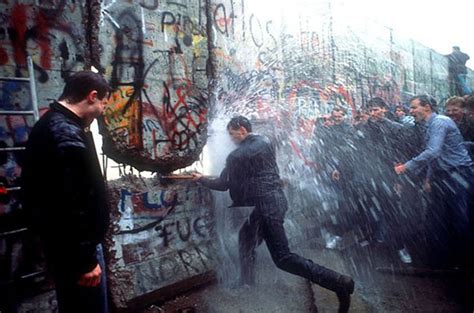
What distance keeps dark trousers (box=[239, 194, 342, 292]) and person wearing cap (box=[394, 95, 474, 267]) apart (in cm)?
189

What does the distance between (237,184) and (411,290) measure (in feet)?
8.00

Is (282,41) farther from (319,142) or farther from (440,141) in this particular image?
(440,141)

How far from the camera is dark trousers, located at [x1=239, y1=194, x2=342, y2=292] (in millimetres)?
3715

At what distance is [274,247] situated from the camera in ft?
12.9

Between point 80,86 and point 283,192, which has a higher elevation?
point 80,86

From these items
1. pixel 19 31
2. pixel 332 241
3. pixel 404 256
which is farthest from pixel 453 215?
pixel 19 31

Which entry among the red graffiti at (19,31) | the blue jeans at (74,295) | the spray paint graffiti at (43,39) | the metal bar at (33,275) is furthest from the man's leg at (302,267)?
the red graffiti at (19,31)

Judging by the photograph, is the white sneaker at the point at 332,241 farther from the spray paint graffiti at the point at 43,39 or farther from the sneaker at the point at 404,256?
the spray paint graffiti at the point at 43,39

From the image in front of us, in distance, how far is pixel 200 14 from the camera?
15.1ft

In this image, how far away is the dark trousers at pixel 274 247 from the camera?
3715 millimetres

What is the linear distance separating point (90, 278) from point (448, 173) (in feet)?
14.4

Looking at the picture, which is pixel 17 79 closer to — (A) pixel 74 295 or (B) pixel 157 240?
(A) pixel 74 295

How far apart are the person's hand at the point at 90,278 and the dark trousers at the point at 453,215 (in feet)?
14.2

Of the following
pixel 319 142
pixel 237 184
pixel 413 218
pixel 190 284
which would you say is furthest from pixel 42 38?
pixel 413 218
